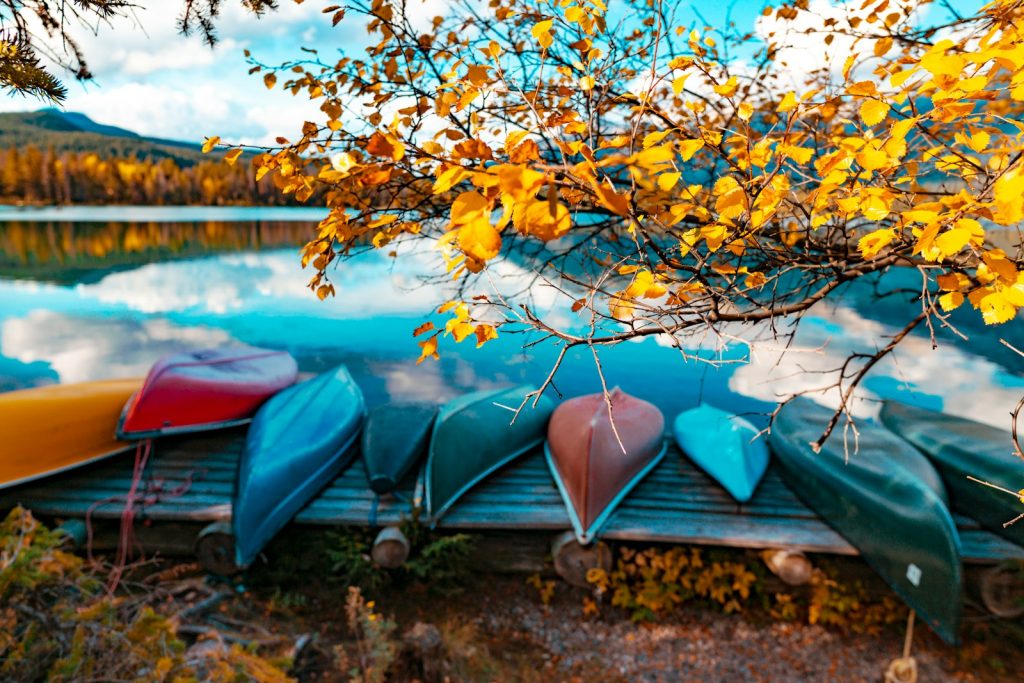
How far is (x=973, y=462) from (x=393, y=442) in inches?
280

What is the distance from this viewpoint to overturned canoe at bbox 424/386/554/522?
6.15 meters

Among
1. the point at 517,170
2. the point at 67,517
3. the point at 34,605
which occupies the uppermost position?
the point at 517,170

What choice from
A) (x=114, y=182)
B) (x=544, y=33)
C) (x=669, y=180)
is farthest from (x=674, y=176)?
(x=114, y=182)

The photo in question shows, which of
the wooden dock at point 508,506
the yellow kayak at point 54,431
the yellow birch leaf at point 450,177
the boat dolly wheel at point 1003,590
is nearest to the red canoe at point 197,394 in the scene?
the yellow kayak at point 54,431

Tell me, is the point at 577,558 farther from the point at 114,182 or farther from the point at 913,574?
the point at 114,182

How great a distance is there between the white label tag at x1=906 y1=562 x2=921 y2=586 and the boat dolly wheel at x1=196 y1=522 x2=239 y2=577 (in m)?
7.18

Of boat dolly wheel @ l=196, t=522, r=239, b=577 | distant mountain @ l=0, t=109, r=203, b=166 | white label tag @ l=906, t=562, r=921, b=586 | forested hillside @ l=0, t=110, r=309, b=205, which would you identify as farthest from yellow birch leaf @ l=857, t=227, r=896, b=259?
distant mountain @ l=0, t=109, r=203, b=166

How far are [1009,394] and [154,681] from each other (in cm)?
1852

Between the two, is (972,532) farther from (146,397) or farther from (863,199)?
(146,397)

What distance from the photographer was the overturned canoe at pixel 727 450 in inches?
256

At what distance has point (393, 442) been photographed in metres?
6.68

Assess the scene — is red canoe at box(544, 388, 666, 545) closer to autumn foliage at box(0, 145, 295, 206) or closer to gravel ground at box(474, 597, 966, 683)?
gravel ground at box(474, 597, 966, 683)

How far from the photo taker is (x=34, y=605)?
11.5ft

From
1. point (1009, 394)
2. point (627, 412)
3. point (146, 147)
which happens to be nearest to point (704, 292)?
point (627, 412)
